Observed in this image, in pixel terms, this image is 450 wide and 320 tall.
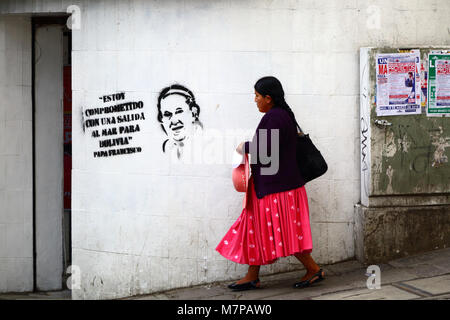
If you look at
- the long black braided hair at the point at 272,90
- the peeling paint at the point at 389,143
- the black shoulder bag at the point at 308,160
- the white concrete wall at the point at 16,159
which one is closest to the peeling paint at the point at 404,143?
the peeling paint at the point at 389,143

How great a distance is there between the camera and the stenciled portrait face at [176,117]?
5.43 metres

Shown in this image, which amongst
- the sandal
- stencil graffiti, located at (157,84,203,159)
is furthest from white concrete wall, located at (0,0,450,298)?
the sandal

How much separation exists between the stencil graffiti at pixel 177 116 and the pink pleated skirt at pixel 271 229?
95cm

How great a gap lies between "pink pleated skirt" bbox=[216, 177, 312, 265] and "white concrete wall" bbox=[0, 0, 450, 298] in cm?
64


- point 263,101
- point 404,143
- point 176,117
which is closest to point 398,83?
point 404,143

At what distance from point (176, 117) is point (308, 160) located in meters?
1.45

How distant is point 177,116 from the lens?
545 cm

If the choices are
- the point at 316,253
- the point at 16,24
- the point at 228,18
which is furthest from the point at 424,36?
the point at 16,24
